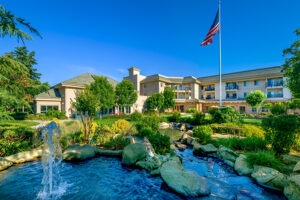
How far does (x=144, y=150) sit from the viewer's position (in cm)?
755

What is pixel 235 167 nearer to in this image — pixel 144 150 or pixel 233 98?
pixel 144 150

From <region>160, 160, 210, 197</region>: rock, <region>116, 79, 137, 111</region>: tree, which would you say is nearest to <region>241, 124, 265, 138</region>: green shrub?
<region>160, 160, 210, 197</region>: rock

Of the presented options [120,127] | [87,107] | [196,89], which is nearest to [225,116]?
[120,127]

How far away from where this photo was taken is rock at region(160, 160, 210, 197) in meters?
4.91

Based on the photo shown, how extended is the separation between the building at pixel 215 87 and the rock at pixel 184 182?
28.6m

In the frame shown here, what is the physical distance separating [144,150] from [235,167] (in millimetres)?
4200

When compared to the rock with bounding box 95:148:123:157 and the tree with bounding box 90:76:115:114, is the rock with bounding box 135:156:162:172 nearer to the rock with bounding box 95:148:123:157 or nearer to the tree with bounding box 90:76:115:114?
the rock with bounding box 95:148:123:157

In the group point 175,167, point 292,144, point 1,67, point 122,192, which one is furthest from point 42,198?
point 292,144

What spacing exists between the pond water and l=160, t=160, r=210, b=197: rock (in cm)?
22

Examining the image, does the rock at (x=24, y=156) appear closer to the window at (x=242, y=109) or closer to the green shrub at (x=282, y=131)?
the green shrub at (x=282, y=131)

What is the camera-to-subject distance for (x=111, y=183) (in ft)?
18.6

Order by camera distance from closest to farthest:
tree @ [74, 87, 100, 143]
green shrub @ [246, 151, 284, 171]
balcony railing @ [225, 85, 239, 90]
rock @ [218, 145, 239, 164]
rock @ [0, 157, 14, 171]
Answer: green shrub @ [246, 151, 284, 171] < rock @ [0, 157, 14, 171] < rock @ [218, 145, 239, 164] < tree @ [74, 87, 100, 143] < balcony railing @ [225, 85, 239, 90]

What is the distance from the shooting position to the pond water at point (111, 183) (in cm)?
487

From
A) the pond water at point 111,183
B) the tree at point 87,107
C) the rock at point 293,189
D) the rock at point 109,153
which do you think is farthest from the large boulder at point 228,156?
the tree at point 87,107
